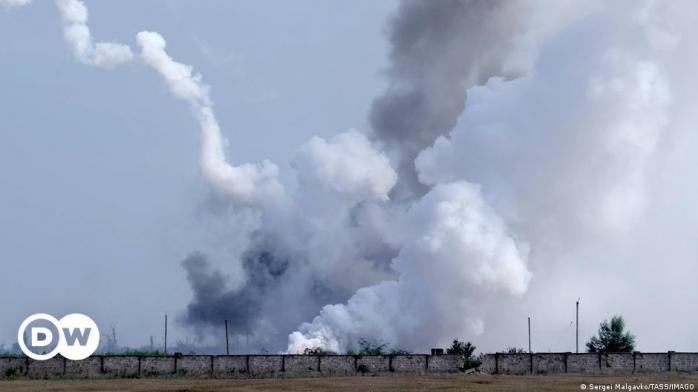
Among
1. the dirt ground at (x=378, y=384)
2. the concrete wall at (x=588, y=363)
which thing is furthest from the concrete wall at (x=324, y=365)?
the dirt ground at (x=378, y=384)

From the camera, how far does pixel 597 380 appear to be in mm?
86500

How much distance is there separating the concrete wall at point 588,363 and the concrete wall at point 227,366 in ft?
14.2

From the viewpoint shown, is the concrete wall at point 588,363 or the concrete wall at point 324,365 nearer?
the concrete wall at point 324,365

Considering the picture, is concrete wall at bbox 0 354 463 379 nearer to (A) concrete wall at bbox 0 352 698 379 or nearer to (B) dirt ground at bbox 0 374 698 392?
(A) concrete wall at bbox 0 352 698 379

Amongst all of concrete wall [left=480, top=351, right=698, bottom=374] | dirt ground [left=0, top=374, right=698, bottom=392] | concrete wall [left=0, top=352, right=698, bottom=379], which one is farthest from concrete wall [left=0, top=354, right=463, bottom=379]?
dirt ground [left=0, top=374, right=698, bottom=392]

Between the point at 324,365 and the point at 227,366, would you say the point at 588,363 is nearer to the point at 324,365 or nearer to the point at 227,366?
the point at 324,365

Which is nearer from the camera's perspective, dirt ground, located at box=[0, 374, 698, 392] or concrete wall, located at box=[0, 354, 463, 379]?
dirt ground, located at box=[0, 374, 698, 392]

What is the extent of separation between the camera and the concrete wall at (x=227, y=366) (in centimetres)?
9469

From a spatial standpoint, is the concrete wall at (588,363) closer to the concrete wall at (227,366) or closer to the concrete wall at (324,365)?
the concrete wall at (324,365)

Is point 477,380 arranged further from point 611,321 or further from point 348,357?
point 611,321

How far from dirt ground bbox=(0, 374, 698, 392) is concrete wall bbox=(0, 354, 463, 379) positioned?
4744mm

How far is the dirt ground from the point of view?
246ft

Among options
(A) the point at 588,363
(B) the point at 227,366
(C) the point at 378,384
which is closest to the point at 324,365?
(B) the point at 227,366

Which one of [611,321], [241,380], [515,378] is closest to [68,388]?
[241,380]
